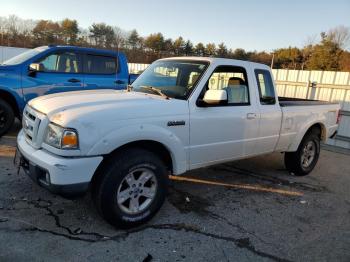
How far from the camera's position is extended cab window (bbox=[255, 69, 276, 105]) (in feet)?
16.4

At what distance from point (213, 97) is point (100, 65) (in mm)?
4901

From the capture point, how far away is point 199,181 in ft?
17.5

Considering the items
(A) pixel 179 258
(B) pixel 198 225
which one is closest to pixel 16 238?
(A) pixel 179 258

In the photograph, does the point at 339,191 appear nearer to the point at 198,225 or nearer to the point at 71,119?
the point at 198,225

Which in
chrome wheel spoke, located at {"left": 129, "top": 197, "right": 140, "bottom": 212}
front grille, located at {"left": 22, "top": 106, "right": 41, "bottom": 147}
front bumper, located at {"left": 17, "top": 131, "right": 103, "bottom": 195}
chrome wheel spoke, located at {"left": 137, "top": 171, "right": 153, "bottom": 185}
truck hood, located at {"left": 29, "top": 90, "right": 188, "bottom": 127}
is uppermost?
truck hood, located at {"left": 29, "top": 90, "right": 188, "bottom": 127}

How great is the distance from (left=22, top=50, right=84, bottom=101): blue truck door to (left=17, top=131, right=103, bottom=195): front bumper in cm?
427

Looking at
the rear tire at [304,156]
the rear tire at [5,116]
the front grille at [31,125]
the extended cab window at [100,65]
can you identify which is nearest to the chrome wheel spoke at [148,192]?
the front grille at [31,125]

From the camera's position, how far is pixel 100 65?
8156 mm

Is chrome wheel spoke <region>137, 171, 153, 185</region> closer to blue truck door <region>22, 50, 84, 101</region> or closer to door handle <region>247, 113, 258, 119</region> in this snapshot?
door handle <region>247, 113, 258, 119</region>

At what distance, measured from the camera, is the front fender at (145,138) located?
321cm

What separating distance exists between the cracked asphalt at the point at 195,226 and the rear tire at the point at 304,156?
2.00 feet

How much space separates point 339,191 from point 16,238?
4.85 meters

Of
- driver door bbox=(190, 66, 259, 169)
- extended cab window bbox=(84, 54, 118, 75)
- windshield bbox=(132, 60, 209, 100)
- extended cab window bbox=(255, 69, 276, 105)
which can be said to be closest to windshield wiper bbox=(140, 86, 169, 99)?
windshield bbox=(132, 60, 209, 100)

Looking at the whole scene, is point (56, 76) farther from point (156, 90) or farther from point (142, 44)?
point (142, 44)
